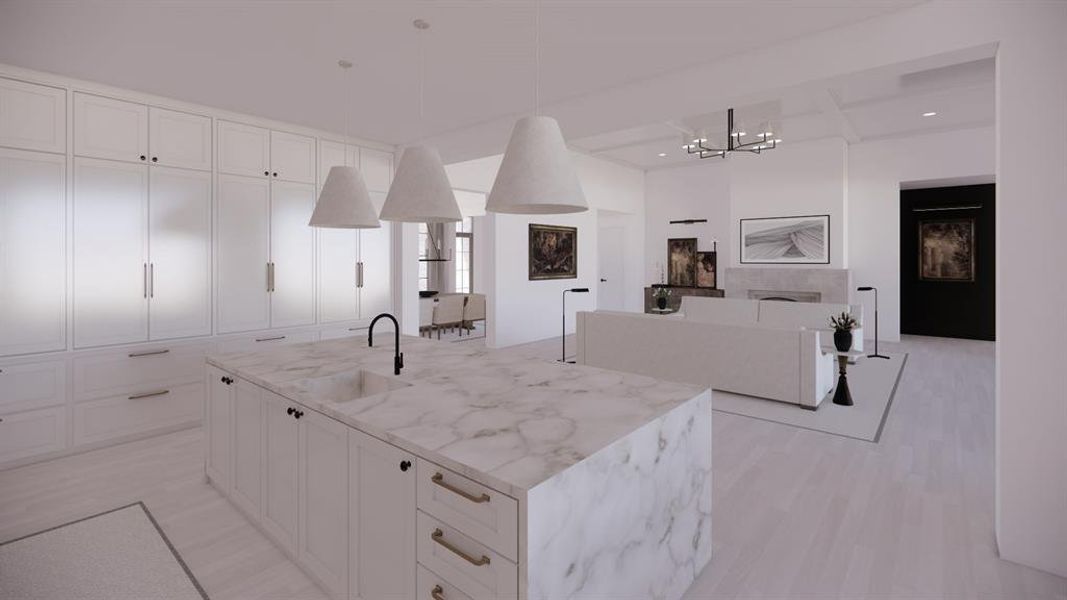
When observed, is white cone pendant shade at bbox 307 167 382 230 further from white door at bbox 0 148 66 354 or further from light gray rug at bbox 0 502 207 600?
white door at bbox 0 148 66 354

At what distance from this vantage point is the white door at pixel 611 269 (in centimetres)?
1109

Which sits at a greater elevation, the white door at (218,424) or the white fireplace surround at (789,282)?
the white fireplace surround at (789,282)

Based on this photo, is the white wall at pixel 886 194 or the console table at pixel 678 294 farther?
the console table at pixel 678 294

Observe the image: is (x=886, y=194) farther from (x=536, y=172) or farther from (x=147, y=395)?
(x=147, y=395)

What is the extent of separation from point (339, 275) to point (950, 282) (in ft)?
32.3

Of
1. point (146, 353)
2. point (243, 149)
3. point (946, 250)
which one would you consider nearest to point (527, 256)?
point (243, 149)

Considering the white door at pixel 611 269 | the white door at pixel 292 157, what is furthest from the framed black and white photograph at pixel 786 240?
the white door at pixel 292 157

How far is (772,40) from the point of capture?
3.21 meters

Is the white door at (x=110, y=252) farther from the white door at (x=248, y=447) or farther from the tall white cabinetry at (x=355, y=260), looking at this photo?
the white door at (x=248, y=447)

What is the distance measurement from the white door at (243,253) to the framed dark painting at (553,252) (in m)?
4.52

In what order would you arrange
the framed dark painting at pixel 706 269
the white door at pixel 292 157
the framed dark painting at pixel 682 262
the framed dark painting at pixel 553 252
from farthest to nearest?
the framed dark painting at pixel 682 262, the framed dark painting at pixel 706 269, the framed dark painting at pixel 553 252, the white door at pixel 292 157

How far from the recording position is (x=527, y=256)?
8.45 metres

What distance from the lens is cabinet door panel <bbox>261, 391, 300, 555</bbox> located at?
2.25 meters

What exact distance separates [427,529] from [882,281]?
9.09 meters
